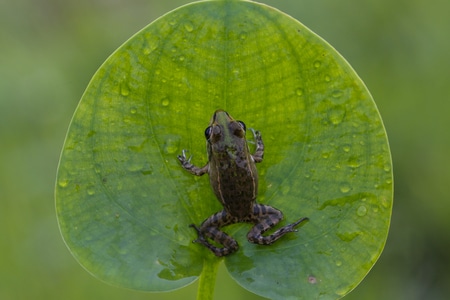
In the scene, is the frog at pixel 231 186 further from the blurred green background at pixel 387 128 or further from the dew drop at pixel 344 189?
the blurred green background at pixel 387 128

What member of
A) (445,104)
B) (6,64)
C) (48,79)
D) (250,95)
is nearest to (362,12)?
(445,104)

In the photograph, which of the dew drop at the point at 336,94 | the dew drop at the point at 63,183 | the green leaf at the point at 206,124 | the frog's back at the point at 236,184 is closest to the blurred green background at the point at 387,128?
the frog's back at the point at 236,184

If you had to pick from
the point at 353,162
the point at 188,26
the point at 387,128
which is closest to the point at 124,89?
the point at 188,26

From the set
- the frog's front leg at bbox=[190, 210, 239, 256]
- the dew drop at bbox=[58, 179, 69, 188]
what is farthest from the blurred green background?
the dew drop at bbox=[58, 179, 69, 188]

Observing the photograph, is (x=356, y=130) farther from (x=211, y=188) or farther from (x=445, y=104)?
(x=445, y=104)

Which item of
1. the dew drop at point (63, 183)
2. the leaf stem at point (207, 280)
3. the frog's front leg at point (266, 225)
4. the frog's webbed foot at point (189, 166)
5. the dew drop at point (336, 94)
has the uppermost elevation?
the dew drop at point (336, 94)

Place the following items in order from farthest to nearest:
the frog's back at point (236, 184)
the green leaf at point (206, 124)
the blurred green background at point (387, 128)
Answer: the blurred green background at point (387, 128) < the frog's back at point (236, 184) < the green leaf at point (206, 124)
